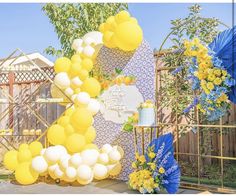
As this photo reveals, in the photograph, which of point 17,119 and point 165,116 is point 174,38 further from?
point 17,119

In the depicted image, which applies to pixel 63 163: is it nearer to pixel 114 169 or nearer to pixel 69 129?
pixel 69 129

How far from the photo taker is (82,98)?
508cm

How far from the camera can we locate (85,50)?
532cm

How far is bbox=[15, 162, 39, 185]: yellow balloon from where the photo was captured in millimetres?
4891

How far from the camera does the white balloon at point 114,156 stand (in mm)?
4885

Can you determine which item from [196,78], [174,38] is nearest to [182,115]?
[174,38]

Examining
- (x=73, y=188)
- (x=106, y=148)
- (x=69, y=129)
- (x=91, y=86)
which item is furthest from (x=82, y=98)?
(x=73, y=188)

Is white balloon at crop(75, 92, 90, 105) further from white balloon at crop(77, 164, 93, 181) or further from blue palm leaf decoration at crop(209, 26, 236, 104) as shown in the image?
blue palm leaf decoration at crop(209, 26, 236, 104)

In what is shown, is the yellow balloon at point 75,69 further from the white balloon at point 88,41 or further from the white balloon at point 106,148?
the white balloon at point 106,148

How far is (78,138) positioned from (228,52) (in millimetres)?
1918

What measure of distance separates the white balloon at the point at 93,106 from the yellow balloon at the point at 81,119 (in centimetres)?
30

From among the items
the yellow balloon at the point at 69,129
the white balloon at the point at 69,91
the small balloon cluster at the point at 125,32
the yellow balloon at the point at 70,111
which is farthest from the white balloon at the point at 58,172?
the small balloon cluster at the point at 125,32

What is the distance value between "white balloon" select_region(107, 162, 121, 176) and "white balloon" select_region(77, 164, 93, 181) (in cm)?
31

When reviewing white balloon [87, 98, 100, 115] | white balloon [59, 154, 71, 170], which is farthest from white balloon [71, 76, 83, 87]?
white balloon [59, 154, 71, 170]
